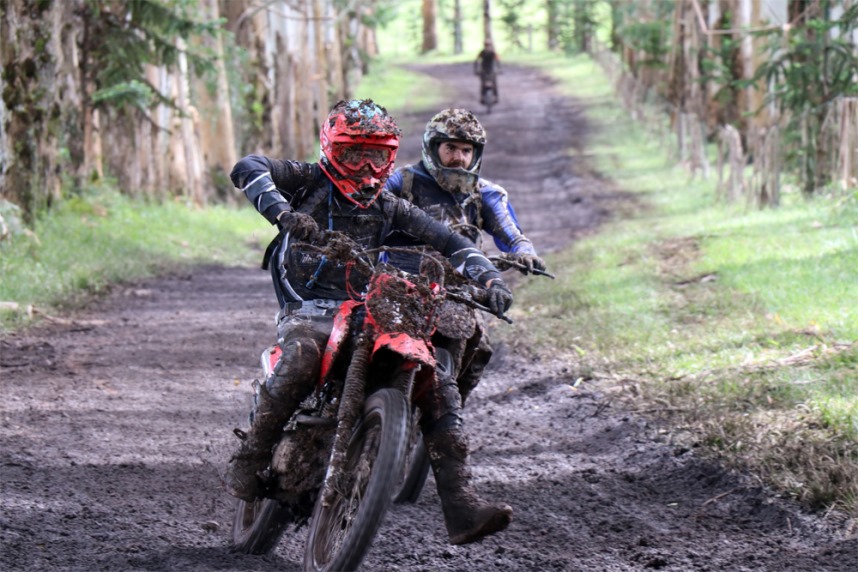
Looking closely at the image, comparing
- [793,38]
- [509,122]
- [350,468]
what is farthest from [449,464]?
[509,122]

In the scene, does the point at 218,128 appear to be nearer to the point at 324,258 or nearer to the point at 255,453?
the point at 324,258

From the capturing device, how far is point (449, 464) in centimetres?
514

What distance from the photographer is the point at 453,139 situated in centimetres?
738

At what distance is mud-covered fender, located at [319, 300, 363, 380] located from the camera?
17.1ft

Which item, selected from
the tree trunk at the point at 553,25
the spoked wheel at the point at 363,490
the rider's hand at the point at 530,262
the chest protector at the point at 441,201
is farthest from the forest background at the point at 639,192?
the tree trunk at the point at 553,25

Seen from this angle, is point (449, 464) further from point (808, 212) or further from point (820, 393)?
point (808, 212)

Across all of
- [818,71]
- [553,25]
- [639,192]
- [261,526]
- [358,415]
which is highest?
[553,25]

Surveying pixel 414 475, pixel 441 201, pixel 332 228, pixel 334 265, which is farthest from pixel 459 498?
pixel 441 201

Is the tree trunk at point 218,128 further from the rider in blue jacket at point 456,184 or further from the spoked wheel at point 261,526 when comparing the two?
the spoked wheel at point 261,526

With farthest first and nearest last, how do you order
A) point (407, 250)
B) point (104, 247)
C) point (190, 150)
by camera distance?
point (190, 150) < point (104, 247) < point (407, 250)

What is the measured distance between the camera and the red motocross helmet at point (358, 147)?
551cm

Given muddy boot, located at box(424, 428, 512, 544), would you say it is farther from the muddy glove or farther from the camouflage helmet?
the camouflage helmet

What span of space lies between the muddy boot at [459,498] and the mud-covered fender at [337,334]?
52 cm

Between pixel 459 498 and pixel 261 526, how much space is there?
3.70 feet
